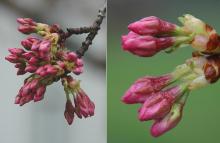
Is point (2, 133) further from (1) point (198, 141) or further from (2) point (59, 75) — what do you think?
(1) point (198, 141)

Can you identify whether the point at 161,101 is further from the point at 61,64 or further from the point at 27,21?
the point at 27,21

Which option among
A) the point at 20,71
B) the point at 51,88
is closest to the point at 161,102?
the point at 51,88

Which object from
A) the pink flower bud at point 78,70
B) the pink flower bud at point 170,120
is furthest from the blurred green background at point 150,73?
the pink flower bud at point 78,70

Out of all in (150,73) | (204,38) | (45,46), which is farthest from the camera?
(45,46)

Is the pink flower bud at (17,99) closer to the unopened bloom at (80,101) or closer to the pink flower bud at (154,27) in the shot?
the unopened bloom at (80,101)

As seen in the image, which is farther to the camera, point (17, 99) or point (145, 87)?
point (17, 99)

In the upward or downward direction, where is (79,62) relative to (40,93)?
upward

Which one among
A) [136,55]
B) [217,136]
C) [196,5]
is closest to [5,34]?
[136,55]
